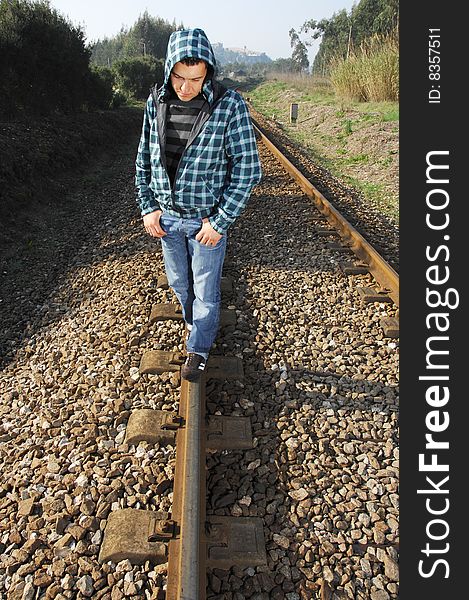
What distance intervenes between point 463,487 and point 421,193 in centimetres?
193

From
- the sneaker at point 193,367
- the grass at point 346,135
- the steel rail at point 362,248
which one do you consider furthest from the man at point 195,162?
the grass at point 346,135

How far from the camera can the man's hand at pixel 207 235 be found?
2467 millimetres

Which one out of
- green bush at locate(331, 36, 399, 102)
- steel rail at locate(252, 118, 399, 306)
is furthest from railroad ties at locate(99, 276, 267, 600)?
green bush at locate(331, 36, 399, 102)

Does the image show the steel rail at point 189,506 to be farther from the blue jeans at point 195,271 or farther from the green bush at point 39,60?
the green bush at point 39,60

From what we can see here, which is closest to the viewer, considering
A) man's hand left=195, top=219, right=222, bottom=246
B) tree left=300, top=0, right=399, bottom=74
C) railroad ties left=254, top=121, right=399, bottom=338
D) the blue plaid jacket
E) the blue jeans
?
the blue plaid jacket

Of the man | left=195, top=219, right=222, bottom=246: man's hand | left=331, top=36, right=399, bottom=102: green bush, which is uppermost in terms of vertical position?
left=331, top=36, right=399, bottom=102: green bush

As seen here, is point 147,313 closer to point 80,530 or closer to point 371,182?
point 80,530

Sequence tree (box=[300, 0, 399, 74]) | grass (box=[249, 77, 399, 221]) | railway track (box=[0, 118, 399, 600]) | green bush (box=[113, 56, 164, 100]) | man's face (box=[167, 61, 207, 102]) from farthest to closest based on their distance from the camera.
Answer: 1. tree (box=[300, 0, 399, 74])
2. green bush (box=[113, 56, 164, 100])
3. grass (box=[249, 77, 399, 221])
4. man's face (box=[167, 61, 207, 102])
5. railway track (box=[0, 118, 399, 600])

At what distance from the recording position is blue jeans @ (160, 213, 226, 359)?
262cm

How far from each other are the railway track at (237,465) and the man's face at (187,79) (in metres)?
1.56

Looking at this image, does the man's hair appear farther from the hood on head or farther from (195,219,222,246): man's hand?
(195,219,222,246): man's hand

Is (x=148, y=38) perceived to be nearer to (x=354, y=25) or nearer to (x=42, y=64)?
(x=354, y=25)

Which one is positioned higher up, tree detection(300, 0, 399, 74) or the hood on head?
tree detection(300, 0, 399, 74)

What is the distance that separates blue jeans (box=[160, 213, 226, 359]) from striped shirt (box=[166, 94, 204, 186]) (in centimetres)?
36
